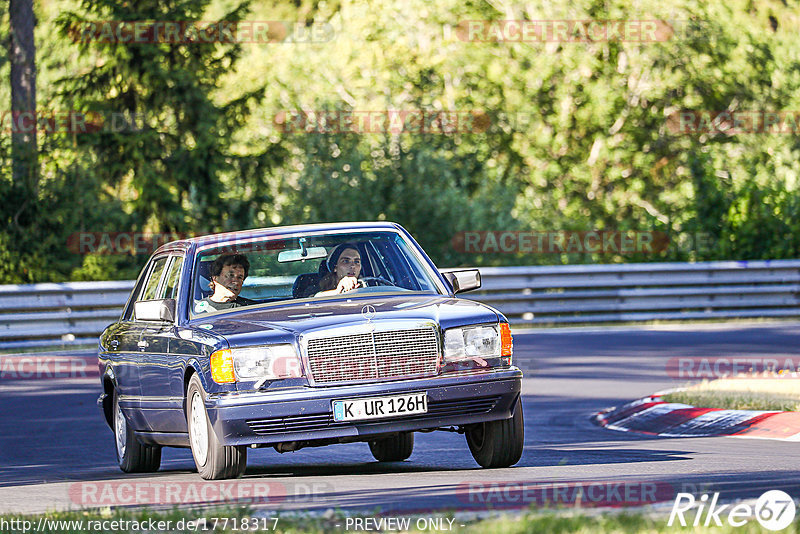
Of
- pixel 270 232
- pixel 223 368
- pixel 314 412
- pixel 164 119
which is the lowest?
pixel 314 412

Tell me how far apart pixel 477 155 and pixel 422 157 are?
455 centimetres

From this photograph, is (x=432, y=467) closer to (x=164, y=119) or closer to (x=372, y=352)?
(x=372, y=352)

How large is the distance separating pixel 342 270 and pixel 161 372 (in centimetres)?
139

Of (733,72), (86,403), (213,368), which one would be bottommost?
(86,403)

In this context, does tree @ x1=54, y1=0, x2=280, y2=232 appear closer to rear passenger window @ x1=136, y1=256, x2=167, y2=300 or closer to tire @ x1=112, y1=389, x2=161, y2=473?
rear passenger window @ x1=136, y1=256, x2=167, y2=300

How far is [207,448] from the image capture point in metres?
8.94

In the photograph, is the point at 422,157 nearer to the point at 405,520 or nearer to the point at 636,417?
the point at 636,417

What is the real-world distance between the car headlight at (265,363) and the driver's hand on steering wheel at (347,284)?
124cm

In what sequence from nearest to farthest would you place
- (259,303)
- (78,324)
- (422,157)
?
(259,303) < (78,324) < (422,157)

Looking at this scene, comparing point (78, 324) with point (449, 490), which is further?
point (78, 324)

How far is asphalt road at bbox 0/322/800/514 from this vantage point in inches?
302

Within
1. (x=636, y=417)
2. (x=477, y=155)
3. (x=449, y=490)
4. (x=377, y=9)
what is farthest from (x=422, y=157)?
(x=449, y=490)

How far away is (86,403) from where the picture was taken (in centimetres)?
1532

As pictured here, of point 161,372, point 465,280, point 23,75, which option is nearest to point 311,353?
point 161,372
